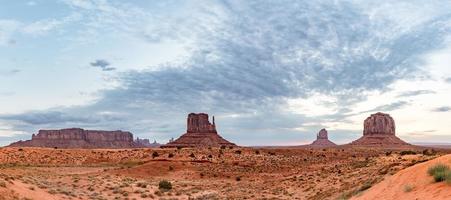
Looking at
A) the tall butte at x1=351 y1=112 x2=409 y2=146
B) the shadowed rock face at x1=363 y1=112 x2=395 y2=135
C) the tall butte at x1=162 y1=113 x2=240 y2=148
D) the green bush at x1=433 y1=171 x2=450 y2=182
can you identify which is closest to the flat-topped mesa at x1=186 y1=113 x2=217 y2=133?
the tall butte at x1=162 y1=113 x2=240 y2=148

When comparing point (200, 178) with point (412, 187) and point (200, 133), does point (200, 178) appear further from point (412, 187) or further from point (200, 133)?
point (200, 133)

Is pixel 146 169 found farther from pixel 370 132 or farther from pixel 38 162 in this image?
pixel 370 132

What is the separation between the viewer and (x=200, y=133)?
152 meters

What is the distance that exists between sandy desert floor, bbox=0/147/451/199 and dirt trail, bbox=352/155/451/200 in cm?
162

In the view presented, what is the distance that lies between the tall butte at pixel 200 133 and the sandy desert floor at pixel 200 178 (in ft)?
216

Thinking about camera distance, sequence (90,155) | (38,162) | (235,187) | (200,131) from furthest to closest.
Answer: (200,131)
(90,155)
(38,162)
(235,187)

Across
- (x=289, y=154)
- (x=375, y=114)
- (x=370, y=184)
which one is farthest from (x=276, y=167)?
(x=375, y=114)

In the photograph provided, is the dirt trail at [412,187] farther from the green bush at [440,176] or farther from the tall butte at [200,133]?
the tall butte at [200,133]

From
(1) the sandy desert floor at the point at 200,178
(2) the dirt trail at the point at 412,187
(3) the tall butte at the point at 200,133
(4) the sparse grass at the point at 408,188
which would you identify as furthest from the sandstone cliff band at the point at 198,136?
(4) the sparse grass at the point at 408,188

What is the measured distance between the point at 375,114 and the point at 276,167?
112020mm

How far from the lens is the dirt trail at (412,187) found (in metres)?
16.5

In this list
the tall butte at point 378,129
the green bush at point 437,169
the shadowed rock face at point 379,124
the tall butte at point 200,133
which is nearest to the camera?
the green bush at point 437,169

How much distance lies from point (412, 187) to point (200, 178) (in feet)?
106

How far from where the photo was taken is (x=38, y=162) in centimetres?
6694
